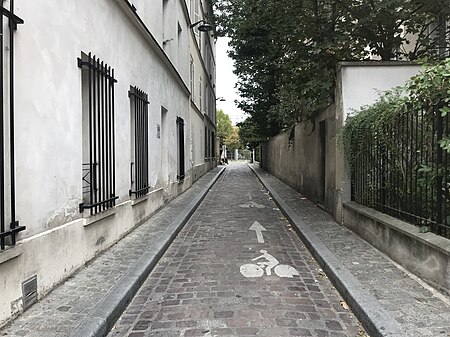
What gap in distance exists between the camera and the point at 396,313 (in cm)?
375

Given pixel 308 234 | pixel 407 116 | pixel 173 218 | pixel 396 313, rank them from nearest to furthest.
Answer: pixel 396 313
pixel 407 116
pixel 308 234
pixel 173 218

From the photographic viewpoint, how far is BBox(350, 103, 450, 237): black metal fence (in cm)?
474

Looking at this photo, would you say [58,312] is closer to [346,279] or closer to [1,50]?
[1,50]

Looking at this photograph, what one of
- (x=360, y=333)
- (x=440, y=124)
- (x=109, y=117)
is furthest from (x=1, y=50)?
(x=440, y=124)

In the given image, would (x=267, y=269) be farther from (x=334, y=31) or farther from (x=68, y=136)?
(x=334, y=31)

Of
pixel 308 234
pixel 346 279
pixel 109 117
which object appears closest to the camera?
pixel 346 279

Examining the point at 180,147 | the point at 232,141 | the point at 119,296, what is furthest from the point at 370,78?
the point at 232,141

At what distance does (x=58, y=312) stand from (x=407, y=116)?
4985mm

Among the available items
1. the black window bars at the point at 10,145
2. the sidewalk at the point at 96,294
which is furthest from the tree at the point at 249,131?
the black window bars at the point at 10,145

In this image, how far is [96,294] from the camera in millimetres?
4328

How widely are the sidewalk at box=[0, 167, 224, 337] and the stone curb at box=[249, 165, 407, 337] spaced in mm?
2419

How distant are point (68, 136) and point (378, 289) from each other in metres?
4.06

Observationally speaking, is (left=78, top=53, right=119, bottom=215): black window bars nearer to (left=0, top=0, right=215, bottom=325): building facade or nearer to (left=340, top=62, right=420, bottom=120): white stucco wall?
(left=0, top=0, right=215, bottom=325): building facade

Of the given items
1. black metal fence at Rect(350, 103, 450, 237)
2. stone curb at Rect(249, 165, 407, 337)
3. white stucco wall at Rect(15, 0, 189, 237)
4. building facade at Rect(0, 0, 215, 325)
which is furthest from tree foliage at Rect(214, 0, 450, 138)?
white stucco wall at Rect(15, 0, 189, 237)
